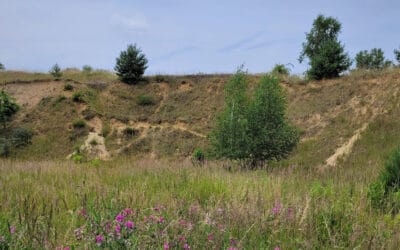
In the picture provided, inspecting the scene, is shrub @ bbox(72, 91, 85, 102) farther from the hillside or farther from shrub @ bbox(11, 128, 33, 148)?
shrub @ bbox(11, 128, 33, 148)

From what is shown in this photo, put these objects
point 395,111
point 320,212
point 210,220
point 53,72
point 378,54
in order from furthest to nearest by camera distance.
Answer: point 378,54, point 53,72, point 395,111, point 320,212, point 210,220

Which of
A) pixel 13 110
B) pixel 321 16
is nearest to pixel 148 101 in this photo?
pixel 13 110

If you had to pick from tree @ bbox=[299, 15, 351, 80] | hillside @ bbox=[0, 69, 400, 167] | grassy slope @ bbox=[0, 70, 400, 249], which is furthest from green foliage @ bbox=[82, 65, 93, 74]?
grassy slope @ bbox=[0, 70, 400, 249]

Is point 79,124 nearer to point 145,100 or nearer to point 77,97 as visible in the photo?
point 77,97

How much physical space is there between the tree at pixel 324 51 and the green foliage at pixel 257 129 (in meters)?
17.1

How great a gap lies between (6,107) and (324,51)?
2757 cm

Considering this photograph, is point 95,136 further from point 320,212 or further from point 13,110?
point 320,212

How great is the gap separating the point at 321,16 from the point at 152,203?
A: 3451 centimetres

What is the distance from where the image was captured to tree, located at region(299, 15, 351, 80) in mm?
33062

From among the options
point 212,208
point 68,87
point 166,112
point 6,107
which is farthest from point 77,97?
point 212,208

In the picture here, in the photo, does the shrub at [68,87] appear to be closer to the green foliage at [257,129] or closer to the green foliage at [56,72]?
the green foliage at [56,72]

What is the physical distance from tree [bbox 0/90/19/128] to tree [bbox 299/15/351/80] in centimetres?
2669

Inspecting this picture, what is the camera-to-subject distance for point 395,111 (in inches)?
1041

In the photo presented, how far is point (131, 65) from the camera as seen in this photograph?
131ft
